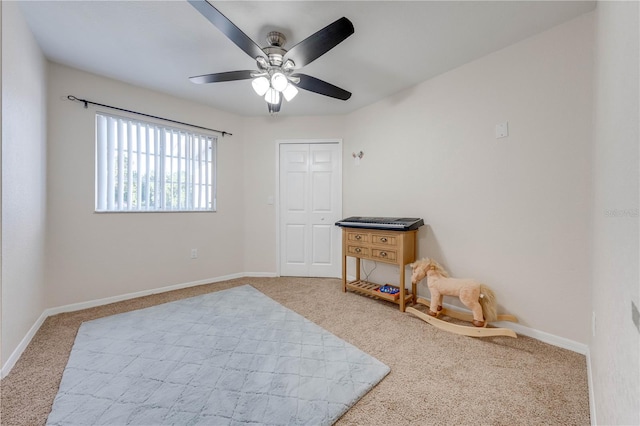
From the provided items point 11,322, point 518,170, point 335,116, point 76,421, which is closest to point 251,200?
point 335,116

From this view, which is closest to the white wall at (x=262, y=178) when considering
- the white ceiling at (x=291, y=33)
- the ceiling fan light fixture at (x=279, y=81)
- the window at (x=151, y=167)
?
the window at (x=151, y=167)

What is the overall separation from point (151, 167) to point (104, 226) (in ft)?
2.66

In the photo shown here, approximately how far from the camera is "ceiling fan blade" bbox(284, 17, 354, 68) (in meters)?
1.45

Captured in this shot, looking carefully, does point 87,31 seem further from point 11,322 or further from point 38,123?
point 11,322

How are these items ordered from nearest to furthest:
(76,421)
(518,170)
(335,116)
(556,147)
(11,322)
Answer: (76,421)
(11,322)
(556,147)
(518,170)
(335,116)

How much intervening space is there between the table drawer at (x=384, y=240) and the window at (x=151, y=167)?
229 centimetres

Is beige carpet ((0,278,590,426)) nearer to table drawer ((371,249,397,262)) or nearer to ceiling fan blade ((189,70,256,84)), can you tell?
table drawer ((371,249,397,262))

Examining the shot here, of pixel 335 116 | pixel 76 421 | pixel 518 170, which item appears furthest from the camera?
pixel 335 116

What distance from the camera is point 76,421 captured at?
1.18 m

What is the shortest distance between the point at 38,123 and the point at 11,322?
1.60 m

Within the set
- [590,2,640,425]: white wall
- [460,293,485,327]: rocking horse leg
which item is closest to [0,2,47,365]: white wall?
[590,2,640,425]: white wall

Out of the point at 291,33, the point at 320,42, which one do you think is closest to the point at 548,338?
the point at 320,42

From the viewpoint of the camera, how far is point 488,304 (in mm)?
1999

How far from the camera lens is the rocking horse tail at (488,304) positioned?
200 centimetres
